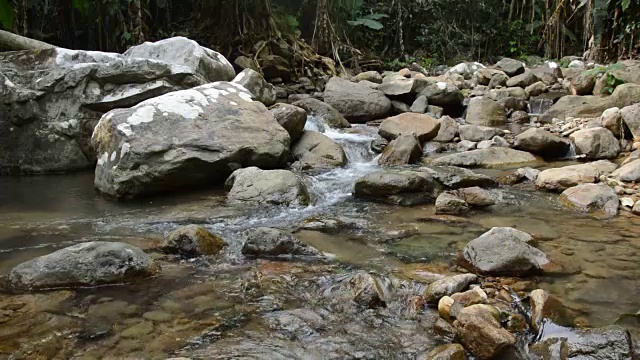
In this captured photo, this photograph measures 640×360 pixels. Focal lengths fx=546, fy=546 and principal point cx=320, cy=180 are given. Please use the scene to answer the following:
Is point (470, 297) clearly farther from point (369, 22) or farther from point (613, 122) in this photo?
point (369, 22)

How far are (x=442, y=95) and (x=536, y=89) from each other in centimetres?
210

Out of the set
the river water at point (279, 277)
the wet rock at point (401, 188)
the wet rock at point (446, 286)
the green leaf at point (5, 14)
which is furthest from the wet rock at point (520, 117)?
the green leaf at point (5, 14)

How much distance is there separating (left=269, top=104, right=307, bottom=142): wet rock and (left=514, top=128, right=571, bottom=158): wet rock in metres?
2.72

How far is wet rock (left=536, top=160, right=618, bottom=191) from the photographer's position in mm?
5207

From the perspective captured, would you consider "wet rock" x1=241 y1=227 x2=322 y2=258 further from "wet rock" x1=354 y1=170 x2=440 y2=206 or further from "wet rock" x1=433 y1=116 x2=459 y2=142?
"wet rock" x1=433 y1=116 x2=459 y2=142

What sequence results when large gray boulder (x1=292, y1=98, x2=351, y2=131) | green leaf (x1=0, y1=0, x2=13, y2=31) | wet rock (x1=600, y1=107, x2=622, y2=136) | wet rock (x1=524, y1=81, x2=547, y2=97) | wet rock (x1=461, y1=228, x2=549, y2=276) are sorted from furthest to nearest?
wet rock (x1=524, y1=81, x2=547, y2=97)
large gray boulder (x1=292, y1=98, x2=351, y2=131)
wet rock (x1=600, y1=107, x2=622, y2=136)
wet rock (x1=461, y1=228, x2=549, y2=276)
green leaf (x1=0, y1=0, x2=13, y2=31)

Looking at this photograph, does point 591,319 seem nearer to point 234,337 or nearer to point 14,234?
point 234,337

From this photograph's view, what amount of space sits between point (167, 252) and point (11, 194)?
280cm

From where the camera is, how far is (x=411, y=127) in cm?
747

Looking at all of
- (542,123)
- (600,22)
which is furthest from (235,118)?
(600,22)

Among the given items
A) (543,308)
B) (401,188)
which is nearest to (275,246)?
(543,308)

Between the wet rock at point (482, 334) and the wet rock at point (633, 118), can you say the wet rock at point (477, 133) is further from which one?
the wet rock at point (482, 334)

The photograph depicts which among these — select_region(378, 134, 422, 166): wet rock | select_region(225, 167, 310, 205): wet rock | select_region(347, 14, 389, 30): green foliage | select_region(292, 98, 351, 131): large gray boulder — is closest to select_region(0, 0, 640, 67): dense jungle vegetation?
select_region(347, 14, 389, 30): green foliage

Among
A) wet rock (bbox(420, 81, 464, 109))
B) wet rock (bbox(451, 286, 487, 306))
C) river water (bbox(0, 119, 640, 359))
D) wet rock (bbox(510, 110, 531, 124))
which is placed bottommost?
river water (bbox(0, 119, 640, 359))
